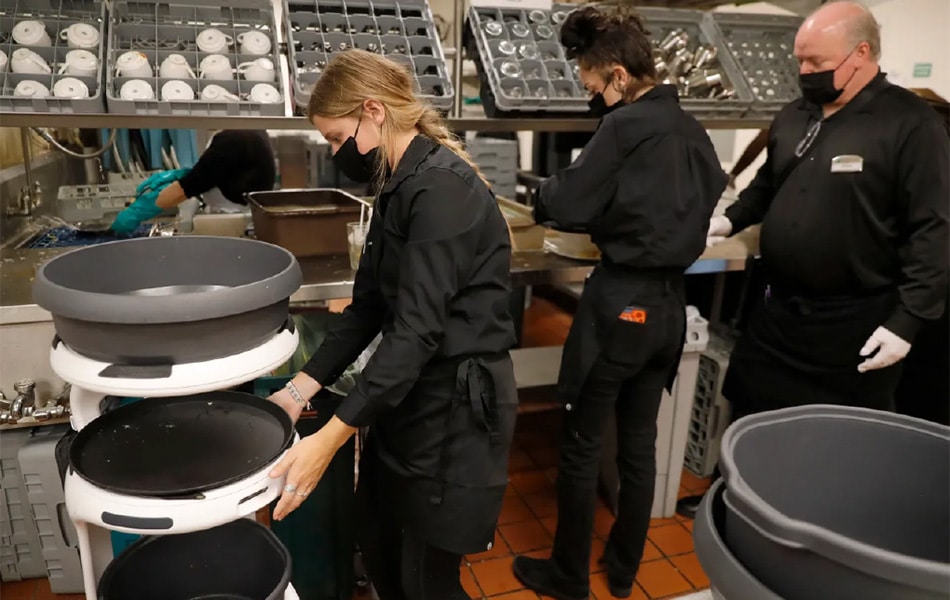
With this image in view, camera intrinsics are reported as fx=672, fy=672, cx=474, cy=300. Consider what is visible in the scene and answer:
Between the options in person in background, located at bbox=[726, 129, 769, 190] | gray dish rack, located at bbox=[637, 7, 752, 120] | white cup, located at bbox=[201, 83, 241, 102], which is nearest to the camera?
white cup, located at bbox=[201, 83, 241, 102]

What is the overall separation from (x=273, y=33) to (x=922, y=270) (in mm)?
2008

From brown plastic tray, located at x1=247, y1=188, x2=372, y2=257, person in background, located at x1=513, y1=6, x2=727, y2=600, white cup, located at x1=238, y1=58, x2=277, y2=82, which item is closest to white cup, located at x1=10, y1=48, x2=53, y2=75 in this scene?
white cup, located at x1=238, y1=58, x2=277, y2=82

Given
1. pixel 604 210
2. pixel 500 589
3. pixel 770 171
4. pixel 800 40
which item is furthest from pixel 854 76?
pixel 500 589

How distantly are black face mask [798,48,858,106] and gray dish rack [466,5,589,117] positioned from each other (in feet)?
2.18

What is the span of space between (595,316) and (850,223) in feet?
2.46

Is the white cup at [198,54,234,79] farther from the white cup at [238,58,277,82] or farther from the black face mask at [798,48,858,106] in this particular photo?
the black face mask at [798,48,858,106]

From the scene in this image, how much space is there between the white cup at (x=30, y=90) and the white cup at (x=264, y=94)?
52 cm

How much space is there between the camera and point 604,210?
1740mm

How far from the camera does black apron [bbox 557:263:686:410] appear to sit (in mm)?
1774

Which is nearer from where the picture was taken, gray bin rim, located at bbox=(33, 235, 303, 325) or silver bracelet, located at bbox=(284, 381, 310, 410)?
gray bin rim, located at bbox=(33, 235, 303, 325)

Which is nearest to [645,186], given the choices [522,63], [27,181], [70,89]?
[522,63]

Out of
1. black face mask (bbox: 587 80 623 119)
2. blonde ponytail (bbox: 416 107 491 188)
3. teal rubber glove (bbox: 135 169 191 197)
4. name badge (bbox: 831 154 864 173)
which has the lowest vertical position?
teal rubber glove (bbox: 135 169 191 197)

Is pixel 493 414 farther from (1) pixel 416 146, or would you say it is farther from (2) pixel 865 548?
(2) pixel 865 548

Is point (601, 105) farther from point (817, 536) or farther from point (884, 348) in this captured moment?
point (817, 536)
